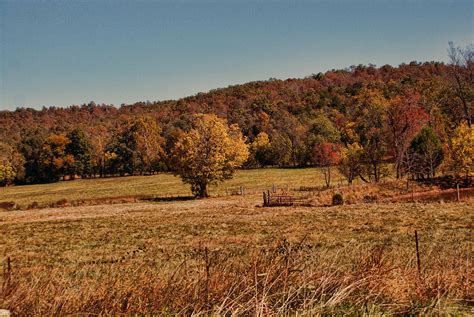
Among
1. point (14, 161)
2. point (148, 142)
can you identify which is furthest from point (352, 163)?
point (14, 161)

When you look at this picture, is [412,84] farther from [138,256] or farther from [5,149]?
[138,256]

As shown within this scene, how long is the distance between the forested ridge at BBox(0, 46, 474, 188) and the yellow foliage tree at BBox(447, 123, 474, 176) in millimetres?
100

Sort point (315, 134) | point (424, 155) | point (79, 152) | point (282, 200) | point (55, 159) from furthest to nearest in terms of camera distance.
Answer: point (79, 152), point (55, 159), point (315, 134), point (424, 155), point (282, 200)

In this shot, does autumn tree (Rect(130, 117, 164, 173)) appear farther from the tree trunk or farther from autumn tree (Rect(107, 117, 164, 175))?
the tree trunk

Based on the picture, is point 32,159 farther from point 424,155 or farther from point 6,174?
point 424,155

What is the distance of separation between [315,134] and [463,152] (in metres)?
62.7

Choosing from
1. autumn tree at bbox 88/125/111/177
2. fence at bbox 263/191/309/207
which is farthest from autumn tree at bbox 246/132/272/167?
fence at bbox 263/191/309/207

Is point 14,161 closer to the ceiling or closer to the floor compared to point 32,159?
closer to the floor

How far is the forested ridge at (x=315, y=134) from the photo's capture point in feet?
185

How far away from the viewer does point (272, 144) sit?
111 meters

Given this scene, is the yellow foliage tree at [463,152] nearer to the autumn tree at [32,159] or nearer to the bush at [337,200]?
the bush at [337,200]

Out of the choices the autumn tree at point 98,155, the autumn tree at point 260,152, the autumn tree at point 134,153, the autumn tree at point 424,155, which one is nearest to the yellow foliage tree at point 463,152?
the autumn tree at point 424,155

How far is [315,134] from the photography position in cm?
10675

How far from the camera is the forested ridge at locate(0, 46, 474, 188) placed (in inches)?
2219
